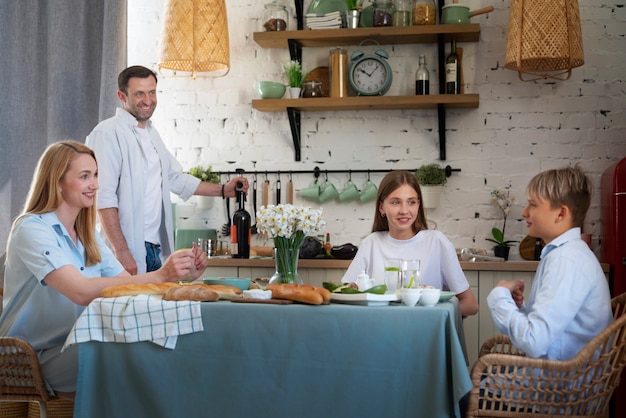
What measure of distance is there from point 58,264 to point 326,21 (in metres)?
2.68

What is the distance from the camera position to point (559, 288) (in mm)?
2279

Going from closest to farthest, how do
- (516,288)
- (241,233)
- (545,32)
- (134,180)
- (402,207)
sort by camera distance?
1. (516,288)
2. (402,207)
3. (134,180)
4. (545,32)
5. (241,233)

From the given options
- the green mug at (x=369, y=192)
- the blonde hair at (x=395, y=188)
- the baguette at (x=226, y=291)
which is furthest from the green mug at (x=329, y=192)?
the baguette at (x=226, y=291)

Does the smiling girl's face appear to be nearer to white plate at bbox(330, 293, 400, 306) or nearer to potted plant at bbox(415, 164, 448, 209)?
white plate at bbox(330, 293, 400, 306)

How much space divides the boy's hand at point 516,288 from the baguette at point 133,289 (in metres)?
1.08

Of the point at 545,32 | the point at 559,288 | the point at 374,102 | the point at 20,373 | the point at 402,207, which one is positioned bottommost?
the point at 20,373

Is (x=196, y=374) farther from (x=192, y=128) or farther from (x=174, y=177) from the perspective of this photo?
(x=192, y=128)

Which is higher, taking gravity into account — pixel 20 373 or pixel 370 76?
pixel 370 76

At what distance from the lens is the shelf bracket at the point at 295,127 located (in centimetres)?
484

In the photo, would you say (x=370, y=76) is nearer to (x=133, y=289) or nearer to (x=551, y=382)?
(x=133, y=289)

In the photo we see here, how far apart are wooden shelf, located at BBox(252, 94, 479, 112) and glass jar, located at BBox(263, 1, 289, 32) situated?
466 mm

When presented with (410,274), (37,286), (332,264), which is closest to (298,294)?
(410,274)

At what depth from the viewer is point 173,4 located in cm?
463

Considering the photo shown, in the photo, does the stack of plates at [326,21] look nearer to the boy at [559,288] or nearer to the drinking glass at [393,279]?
the drinking glass at [393,279]
